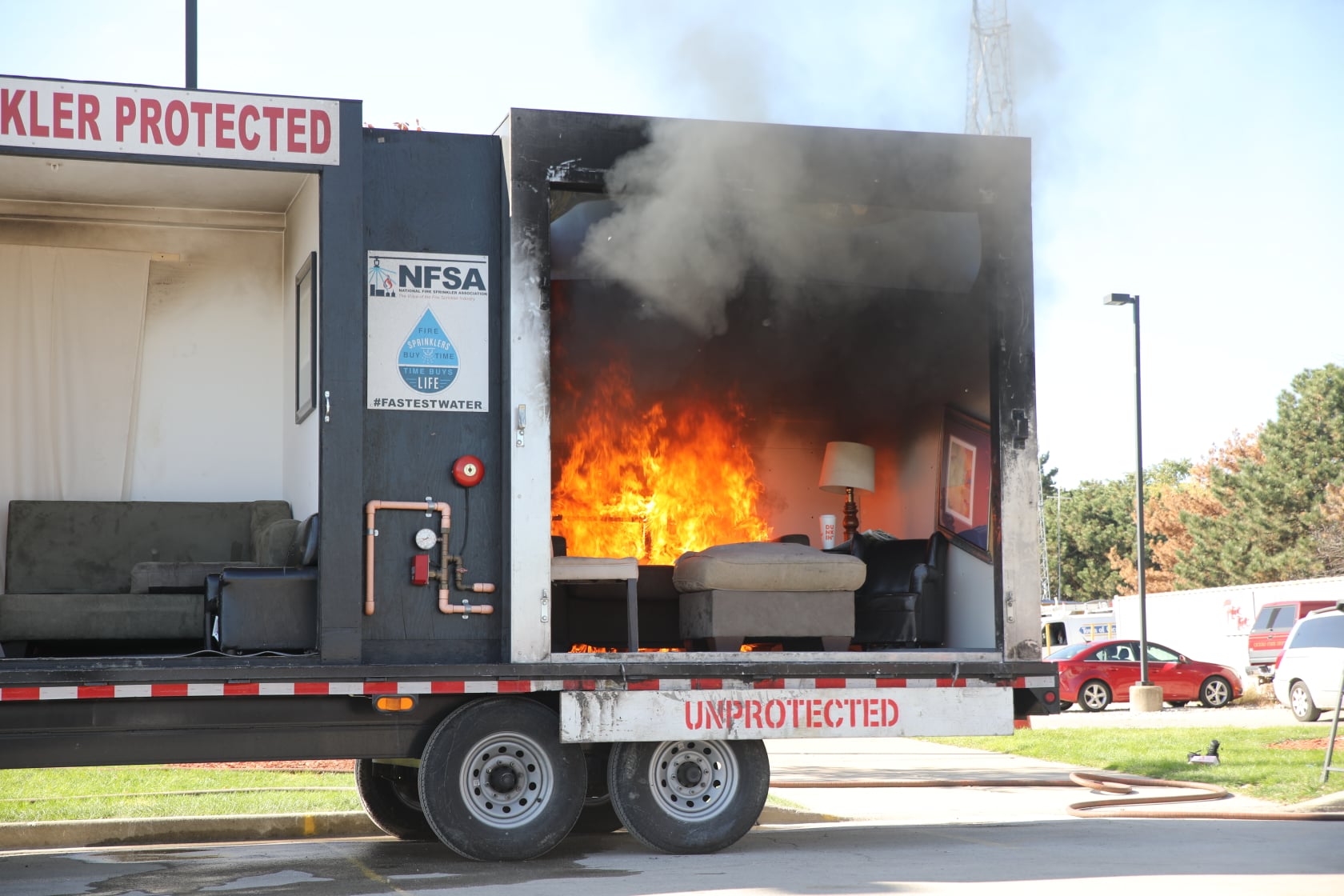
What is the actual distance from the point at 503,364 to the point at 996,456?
8.99 ft

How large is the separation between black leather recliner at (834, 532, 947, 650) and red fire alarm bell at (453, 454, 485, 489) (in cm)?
260

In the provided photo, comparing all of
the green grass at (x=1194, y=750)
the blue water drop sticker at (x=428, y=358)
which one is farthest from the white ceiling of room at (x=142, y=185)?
the green grass at (x=1194, y=750)

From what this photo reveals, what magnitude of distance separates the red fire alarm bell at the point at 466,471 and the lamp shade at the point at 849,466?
3.81 meters

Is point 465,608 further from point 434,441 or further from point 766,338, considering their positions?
point 766,338

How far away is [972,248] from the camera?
8820 mm

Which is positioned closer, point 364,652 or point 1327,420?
point 364,652

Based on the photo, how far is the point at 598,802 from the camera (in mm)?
8266

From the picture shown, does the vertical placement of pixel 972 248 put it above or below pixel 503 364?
above

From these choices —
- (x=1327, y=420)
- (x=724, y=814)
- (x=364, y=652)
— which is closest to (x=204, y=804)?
(x=364, y=652)

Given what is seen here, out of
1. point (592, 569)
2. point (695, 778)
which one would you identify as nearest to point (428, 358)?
point (592, 569)

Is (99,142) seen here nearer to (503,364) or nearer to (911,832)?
(503,364)

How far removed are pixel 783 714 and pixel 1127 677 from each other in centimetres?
1720

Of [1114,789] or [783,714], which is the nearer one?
[783,714]

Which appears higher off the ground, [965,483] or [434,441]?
[434,441]
